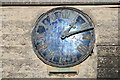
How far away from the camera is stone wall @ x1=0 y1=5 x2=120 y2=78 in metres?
4.38

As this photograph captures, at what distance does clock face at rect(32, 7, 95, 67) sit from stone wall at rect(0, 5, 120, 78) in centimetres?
9

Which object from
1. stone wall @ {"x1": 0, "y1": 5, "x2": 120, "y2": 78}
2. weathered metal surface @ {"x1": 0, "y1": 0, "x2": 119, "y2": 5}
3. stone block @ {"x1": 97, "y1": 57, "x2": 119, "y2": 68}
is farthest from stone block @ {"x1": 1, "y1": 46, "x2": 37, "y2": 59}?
stone block @ {"x1": 97, "y1": 57, "x2": 119, "y2": 68}

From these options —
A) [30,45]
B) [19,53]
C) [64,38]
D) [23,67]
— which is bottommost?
[23,67]

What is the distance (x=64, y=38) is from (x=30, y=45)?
20.6 inches

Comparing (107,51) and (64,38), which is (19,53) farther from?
(107,51)

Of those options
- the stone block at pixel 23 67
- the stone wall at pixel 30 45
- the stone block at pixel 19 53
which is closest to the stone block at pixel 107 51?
the stone wall at pixel 30 45

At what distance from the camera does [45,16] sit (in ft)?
14.8

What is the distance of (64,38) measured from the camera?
14.5 ft

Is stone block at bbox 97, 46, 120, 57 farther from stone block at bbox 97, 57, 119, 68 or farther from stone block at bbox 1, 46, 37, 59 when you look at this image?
stone block at bbox 1, 46, 37, 59

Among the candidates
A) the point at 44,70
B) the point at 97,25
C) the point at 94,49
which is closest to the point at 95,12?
the point at 97,25

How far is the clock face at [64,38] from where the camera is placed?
438 cm

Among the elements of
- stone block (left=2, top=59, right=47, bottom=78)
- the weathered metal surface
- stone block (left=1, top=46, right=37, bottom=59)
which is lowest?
stone block (left=2, top=59, right=47, bottom=78)

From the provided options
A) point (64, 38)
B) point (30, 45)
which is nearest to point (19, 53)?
point (30, 45)

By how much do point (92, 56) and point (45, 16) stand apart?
3.04ft
